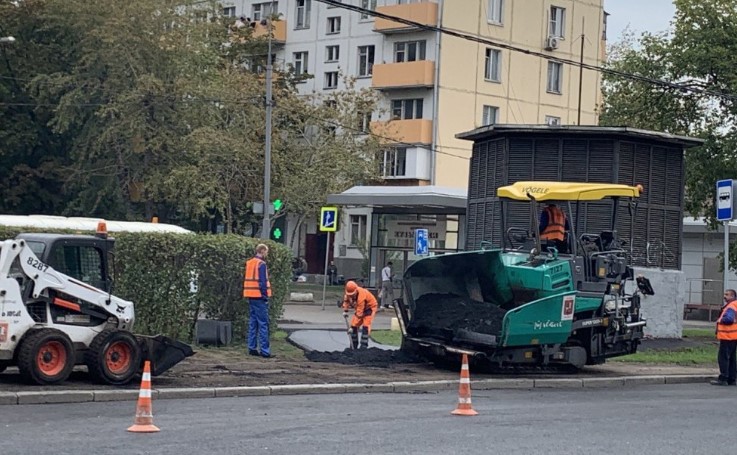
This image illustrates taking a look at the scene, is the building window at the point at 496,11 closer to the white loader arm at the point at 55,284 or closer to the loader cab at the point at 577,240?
the loader cab at the point at 577,240

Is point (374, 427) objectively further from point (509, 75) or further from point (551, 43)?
point (551, 43)

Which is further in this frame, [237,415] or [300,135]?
[300,135]

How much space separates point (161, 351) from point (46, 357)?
1660 millimetres

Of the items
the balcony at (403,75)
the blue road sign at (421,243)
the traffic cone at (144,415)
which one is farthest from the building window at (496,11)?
the traffic cone at (144,415)

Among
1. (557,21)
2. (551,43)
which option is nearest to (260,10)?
(557,21)

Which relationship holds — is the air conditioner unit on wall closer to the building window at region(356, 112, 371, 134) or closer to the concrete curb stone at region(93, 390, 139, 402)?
the building window at region(356, 112, 371, 134)

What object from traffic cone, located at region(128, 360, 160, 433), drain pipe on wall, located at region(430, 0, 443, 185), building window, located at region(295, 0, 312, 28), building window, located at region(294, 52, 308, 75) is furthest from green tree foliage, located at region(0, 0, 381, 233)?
traffic cone, located at region(128, 360, 160, 433)

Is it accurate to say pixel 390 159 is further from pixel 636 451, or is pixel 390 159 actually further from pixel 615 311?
pixel 636 451

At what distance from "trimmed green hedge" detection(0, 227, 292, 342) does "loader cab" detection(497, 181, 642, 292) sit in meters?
5.03

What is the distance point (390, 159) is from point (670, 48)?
Answer: 30.6m

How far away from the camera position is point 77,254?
16.0 m

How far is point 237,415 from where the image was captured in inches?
517

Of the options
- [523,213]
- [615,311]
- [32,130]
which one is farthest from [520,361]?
[32,130]

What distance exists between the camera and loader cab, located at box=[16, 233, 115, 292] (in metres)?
15.7
